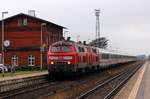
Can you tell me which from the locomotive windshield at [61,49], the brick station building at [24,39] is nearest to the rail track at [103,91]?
the locomotive windshield at [61,49]

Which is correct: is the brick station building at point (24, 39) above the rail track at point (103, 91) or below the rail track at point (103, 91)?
above

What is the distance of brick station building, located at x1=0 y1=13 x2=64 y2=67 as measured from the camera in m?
77.0

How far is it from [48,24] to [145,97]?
195 ft

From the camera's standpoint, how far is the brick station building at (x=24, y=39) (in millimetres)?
77000

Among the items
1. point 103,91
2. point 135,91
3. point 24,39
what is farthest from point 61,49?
point 24,39

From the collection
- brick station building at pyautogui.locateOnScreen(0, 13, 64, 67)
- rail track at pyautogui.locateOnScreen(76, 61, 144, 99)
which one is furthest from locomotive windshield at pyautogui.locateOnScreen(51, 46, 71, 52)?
brick station building at pyautogui.locateOnScreen(0, 13, 64, 67)

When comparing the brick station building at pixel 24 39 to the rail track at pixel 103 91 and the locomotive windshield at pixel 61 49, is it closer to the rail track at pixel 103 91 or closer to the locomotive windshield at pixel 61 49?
the locomotive windshield at pixel 61 49

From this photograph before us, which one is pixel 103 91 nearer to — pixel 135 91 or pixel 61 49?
pixel 135 91

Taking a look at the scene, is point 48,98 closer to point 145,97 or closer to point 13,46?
point 145,97

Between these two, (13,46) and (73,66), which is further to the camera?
(13,46)

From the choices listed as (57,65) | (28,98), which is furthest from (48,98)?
(57,65)

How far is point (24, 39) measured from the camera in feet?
255

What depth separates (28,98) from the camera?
2259 cm

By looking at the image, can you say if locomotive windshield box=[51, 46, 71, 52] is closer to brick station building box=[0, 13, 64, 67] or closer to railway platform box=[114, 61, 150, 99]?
railway platform box=[114, 61, 150, 99]
